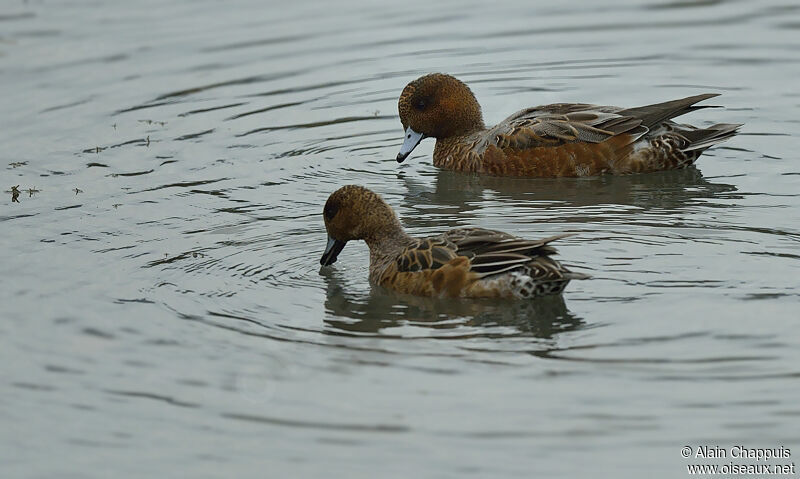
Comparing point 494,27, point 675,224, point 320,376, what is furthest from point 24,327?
point 494,27

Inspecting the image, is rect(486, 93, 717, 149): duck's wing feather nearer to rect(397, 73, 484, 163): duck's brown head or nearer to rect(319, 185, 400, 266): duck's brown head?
rect(397, 73, 484, 163): duck's brown head

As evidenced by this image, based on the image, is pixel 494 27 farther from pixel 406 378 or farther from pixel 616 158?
pixel 406 378

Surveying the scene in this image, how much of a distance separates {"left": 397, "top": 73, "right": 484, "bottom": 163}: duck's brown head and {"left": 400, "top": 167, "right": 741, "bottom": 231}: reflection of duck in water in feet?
2.31

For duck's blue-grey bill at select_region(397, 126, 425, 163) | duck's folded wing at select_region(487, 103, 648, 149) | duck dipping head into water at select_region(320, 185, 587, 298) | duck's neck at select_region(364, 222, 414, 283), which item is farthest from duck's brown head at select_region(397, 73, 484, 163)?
duck dipping head into water at select_region(320, 185, 587, 298)

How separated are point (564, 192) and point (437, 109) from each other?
206 centimetres

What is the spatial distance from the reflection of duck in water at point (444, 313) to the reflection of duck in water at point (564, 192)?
79.4 inches

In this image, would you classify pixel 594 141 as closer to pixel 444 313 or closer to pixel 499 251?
pixel 499 251

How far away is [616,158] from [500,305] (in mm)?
3990

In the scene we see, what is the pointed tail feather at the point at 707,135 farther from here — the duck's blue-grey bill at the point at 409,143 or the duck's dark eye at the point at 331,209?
the duck's dark eye at the point at 331,209

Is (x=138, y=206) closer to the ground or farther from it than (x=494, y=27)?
closer to the ground

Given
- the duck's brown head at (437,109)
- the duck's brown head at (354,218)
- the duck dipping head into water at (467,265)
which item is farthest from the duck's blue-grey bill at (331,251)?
the duck's brown head at (437,109)

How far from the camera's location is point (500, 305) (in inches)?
327

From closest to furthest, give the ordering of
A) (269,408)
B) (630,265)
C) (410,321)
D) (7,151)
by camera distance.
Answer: (269,408)
(410,321)
(630,265)
(7,151)

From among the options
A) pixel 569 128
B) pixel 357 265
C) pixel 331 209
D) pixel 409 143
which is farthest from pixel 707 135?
pixel 331 209
